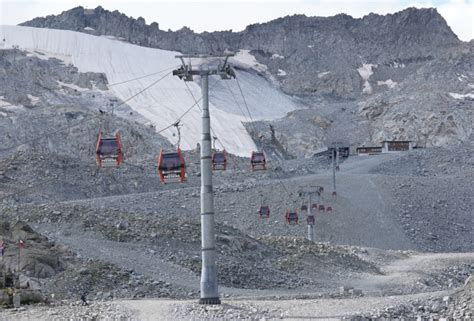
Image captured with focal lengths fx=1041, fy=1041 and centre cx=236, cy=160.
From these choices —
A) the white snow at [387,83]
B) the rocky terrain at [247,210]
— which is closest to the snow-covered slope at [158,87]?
the rocky terrain at [247,210]

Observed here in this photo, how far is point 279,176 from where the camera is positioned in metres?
82.2

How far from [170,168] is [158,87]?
100932 millimetres

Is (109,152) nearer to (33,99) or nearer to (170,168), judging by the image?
(170,168)

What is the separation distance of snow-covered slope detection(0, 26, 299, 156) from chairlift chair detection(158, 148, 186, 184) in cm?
7679

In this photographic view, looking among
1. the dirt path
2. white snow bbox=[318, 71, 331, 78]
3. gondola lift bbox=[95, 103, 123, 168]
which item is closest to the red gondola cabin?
gondola lift bbox=[95, 103, 123, 168]

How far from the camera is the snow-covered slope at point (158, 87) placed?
4759 inches

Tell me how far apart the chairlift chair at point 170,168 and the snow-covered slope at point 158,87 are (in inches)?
3023

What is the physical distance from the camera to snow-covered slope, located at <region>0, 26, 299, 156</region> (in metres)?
121

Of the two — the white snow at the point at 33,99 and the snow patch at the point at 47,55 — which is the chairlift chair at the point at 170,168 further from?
the snow patch at the point at 47,55

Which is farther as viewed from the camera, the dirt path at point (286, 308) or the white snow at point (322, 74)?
the white snow at point (322, 74)

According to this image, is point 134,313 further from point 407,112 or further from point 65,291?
point 407,112

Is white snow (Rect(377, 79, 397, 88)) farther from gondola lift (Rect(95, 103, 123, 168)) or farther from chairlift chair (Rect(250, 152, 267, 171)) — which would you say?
gondola lift (Rect(95, 103, 123, 168))

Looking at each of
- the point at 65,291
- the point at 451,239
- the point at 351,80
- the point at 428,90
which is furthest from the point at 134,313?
the point at 351,80

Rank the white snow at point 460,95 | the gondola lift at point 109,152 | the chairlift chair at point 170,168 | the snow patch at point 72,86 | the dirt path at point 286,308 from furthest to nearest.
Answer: the white snow at point 460,95 → the snow patch at point 72,86 → the gondola lift at point 109,152 → the chairlift chair at point 170,168 → the dirt path at point 286,308
